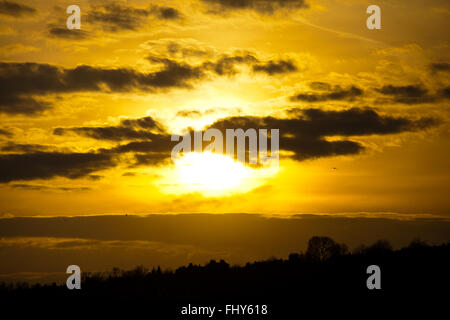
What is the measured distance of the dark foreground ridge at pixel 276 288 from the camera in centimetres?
7700

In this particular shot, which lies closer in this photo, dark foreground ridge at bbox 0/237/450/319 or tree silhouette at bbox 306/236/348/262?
dark foreground ridge at bbox 0/237/450/319

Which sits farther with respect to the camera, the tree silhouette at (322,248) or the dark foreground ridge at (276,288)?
the tree silhouette at (322,248)

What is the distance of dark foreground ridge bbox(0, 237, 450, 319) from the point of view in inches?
3031

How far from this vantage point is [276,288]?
90.2 meters

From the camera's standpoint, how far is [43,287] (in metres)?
111

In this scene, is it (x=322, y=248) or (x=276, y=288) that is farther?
(x=322, y=248)
